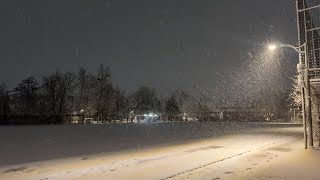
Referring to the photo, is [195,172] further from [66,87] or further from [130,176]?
[66,87]

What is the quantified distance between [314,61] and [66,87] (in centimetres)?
7722

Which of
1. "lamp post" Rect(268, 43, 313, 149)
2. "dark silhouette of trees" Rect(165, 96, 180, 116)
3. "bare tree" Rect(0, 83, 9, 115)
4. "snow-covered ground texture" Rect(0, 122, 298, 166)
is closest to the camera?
"snow-covered ground texture" Rect(0, 122, 298, 166)

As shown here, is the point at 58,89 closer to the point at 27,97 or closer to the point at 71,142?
the point at 27,97

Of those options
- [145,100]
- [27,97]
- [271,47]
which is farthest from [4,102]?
[271,47]

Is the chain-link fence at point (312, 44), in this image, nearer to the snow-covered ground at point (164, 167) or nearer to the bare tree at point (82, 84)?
the snow-covered ground at point (164, 167)

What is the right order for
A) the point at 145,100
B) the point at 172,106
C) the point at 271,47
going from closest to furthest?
the point at 271,47 → the point at 145,100 → the point at 172,106

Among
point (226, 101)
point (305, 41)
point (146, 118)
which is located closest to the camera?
point (305, 41)

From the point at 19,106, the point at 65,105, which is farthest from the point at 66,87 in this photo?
the point at 19,106

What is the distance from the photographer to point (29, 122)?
8375 centimetres

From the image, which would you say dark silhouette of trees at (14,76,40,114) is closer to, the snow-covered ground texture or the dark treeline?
the dark treeline

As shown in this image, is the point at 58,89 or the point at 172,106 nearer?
the point at 58,89

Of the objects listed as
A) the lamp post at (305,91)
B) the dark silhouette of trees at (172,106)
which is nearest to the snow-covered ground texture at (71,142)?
the lamp post at (305,91)

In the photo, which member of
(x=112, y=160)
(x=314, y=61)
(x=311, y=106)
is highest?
(x=314, y=61)

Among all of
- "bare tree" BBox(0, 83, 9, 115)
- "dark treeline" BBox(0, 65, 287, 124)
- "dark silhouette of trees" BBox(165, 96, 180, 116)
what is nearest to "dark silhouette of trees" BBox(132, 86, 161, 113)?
"dark silhouette of trees" BBox(165, 96, 180, 116)
